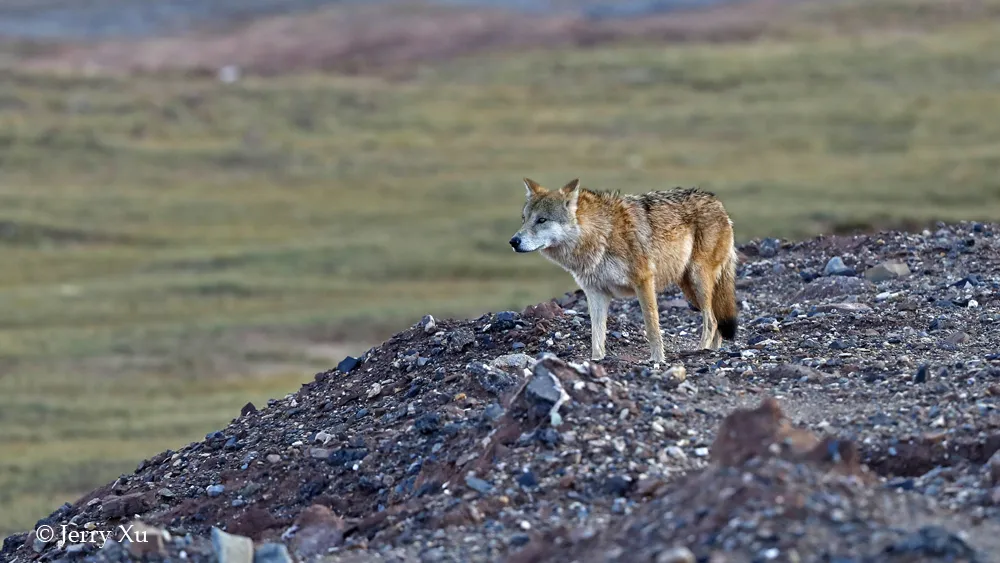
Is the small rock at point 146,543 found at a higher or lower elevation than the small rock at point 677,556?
lower

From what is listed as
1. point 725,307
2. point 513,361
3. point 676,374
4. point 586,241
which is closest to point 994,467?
point 676,374

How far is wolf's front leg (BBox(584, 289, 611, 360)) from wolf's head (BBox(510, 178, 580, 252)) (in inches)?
24.8

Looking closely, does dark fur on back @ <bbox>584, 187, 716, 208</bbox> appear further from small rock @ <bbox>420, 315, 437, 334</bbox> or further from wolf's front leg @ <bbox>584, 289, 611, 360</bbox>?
small rock @ <bbox>420, 315, 437, 334</bbox>

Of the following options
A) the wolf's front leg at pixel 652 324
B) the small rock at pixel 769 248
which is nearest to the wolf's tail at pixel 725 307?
the wolf's front leg at pixel 652 324

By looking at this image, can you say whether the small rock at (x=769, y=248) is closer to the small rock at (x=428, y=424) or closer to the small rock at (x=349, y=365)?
the small rock at (x=349, y=365)

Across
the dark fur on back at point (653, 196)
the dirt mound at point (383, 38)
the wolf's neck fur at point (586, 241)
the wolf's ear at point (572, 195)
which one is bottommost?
the wolf's neck fur at point (586, 241)

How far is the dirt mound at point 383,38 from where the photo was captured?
3366 inches

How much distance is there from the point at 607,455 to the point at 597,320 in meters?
3.60

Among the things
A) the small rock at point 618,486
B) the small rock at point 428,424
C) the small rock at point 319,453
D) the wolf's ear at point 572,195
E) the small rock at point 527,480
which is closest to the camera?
the small rock at point 618,486

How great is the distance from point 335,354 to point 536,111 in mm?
41742

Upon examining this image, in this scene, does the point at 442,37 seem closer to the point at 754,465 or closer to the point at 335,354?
the point at 335,354

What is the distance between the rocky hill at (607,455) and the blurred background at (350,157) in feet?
38.3

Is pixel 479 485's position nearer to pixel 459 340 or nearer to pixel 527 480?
pixel 527 480

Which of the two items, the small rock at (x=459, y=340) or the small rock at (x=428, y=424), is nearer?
the small rock at (x=428, y=424)
